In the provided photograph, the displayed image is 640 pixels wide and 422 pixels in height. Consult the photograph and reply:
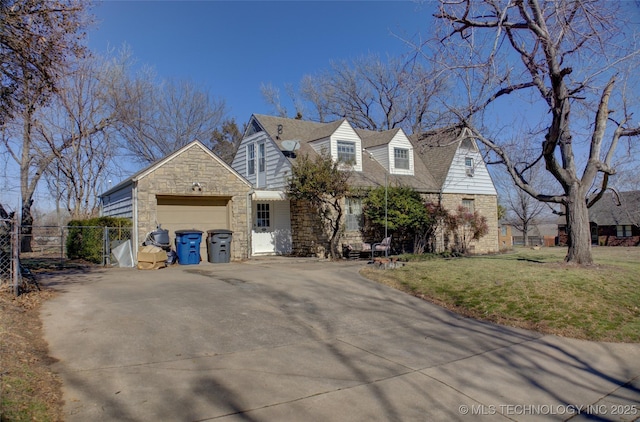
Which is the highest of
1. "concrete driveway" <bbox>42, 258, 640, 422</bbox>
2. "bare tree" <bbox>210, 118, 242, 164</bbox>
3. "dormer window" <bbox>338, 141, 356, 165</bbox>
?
"bare tree" <bbox>210, 118, 242, 164</bbox>

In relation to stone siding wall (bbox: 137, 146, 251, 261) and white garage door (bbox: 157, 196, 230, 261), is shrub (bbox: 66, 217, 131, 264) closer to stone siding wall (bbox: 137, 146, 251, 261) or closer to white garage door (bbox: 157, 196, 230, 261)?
stone siding wall (bbox: 137, 146, 251, 261)

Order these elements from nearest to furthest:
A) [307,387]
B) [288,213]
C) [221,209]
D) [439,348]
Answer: [307,387], [439,348], [221,209], [288,213]

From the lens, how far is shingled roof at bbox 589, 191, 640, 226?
39.8m

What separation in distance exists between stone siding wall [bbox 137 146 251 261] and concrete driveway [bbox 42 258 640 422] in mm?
5313

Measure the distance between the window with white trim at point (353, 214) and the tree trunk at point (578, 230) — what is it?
853 centimetres

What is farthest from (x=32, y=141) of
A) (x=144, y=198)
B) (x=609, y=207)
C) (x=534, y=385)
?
(x=609, y=207)

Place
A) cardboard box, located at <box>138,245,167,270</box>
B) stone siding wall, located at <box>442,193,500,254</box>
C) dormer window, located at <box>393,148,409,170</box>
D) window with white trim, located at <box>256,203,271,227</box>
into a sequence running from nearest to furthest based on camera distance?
1. cardboard box, located at <box>138,245,167,270</box>
2. window with white trim, located at <box>256,203,271,227</box>
3. dormer window, located at <box>393,148,409,170</box>
4. stone siding wall, located at <box>442,193,500,254</box>

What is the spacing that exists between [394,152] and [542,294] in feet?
43.5

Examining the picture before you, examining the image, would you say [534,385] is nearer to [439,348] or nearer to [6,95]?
[439,348]

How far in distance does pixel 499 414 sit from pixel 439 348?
6.81 ft

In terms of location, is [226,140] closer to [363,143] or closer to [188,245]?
[363,143]

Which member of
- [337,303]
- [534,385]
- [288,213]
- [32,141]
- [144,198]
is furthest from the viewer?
[32,141]

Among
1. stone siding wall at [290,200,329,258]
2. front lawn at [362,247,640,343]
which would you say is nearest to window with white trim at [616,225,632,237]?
front lawn at [362,247,640,343]

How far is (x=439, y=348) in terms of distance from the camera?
6.74 metres
